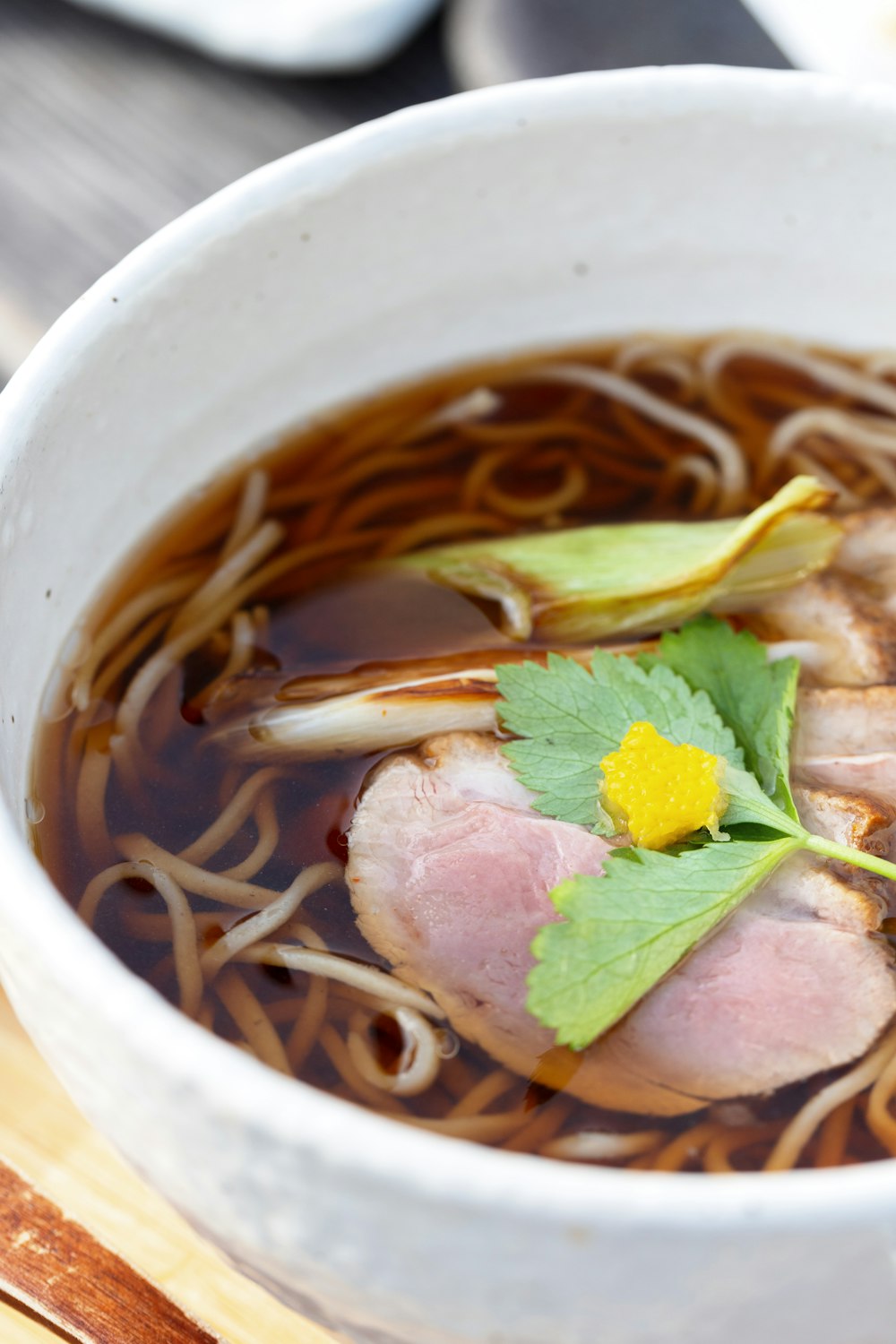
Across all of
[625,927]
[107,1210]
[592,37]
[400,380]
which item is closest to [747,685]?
[625,927]

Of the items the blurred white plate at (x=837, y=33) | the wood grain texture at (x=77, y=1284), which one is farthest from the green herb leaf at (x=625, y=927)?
the blurred white plate at (x=837, y=33)

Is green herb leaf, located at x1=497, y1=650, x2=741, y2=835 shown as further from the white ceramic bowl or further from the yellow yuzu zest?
the white ceramic bowl

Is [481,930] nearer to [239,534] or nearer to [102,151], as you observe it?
[239,534]

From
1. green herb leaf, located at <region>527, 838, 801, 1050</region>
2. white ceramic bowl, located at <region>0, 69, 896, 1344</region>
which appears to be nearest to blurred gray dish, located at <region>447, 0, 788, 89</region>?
white ceramic bowl, located at <region>0, 69, 896, 1344</region>

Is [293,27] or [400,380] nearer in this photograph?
[400,380]

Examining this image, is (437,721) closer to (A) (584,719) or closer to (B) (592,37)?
(A) (584,719)

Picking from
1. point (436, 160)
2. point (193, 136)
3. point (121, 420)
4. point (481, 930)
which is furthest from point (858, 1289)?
point (193, 136)
